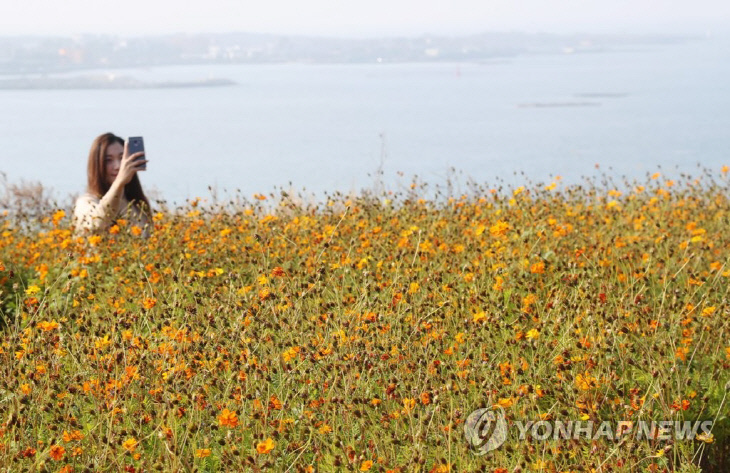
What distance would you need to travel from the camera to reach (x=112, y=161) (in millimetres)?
7309

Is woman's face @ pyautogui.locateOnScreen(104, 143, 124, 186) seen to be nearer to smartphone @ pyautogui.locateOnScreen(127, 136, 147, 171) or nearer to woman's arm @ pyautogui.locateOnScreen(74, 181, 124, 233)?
woman's arm @ pyautogui.locateOnScreen(74, 181, 124, 233)

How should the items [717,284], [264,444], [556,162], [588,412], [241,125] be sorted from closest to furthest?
[264,444]
[588,412]
[717,284]
[556,162]
[241,125]

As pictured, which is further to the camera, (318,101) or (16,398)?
(318,101)

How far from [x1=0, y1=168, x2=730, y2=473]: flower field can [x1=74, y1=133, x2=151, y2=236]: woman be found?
0.79 metres

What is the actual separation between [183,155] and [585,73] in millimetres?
59652

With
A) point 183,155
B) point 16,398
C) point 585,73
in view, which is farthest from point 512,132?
point 585,73

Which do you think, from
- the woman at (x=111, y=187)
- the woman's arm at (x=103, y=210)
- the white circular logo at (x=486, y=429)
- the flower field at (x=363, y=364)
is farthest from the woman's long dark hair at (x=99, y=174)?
the white circular logo at (x=486, y=429)

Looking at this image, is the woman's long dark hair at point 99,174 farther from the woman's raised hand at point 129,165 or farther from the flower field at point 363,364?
the flower field at point 363,364

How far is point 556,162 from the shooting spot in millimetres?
27203

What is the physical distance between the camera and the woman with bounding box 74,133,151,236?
6590 millimetres

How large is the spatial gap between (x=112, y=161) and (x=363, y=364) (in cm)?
432

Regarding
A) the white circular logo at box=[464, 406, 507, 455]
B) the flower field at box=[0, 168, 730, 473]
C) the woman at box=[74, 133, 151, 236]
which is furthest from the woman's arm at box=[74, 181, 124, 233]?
the white circular logo at box=[464, 406, 507, 455]

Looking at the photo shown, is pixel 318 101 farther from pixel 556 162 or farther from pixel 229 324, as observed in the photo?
pixel 229 324

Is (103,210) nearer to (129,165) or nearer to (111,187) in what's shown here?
(111,187)
